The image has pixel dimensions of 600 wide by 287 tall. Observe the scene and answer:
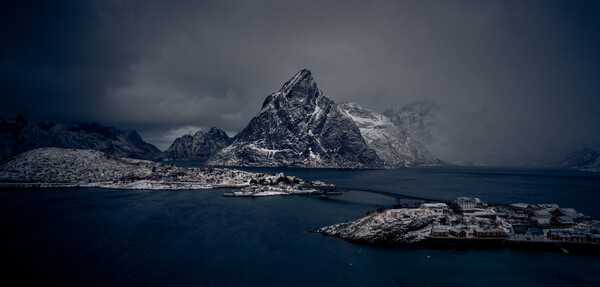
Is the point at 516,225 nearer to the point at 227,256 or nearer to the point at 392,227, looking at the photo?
the point at 392,227

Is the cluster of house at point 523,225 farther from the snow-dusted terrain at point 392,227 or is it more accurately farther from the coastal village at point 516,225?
the snow-dusted terrain at point 392,227

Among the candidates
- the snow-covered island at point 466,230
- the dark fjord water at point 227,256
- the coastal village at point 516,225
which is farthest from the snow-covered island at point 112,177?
the coastal village at point 516,225

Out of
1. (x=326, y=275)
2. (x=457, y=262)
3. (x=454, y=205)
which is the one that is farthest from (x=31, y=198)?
(x=454, y=205)

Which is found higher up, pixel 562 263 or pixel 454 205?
pixel 454 205

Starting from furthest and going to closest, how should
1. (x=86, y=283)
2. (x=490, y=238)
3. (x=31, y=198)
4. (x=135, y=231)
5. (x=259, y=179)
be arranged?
(x=259, y=179) < (x=31, y=198) < (x=135, y=231) < (x=490, y=238) < (x=86, y=283)

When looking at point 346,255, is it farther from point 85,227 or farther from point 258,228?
point 85,227

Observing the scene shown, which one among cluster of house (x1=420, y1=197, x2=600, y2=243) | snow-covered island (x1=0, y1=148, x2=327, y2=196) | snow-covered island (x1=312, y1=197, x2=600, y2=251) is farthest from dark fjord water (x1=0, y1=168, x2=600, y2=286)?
snow-covered island (x1=0, y1=148, x2=327, y2=196)

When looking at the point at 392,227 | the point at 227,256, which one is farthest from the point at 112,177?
the point at 392,227

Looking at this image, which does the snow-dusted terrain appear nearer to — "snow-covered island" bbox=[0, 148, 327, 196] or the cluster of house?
the cluster of house
